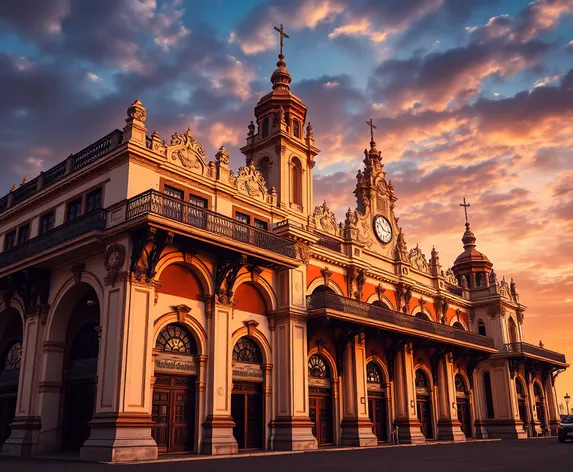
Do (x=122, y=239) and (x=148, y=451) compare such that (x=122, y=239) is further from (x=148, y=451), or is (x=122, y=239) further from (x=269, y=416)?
(x=269, y=416)

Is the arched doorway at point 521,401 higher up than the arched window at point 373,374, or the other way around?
the arched window at point 373,374

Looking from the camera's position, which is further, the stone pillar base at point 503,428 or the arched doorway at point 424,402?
the stone pillar base at point 503,428

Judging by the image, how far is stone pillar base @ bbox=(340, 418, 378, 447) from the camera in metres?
29.9

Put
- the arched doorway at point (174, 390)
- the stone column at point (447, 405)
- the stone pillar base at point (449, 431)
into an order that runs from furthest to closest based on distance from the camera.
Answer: the stone column at point (447, 405), the stone pillar base at point (449, 431), the arched doorway at point (174, 390)

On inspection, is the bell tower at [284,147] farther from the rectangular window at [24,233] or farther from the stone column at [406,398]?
the rectangular window at [24,233]

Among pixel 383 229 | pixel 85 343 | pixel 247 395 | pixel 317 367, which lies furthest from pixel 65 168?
pixel 383 229

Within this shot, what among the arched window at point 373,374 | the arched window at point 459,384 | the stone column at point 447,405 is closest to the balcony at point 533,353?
the arched window at point 459,384

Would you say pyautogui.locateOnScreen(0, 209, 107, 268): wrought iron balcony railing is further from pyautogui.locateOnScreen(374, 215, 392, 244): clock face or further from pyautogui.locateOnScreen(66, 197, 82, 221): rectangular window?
pyautogui.locateOnScreen(374, 215, 392, 244): clock face

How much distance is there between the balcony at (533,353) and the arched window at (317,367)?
20442 mm

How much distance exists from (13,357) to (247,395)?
1213 centimetres

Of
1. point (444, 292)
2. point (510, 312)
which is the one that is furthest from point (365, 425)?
point (510, 312)

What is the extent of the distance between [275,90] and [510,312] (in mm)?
27630

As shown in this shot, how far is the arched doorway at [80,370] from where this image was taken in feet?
79.0

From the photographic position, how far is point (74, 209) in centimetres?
2653
